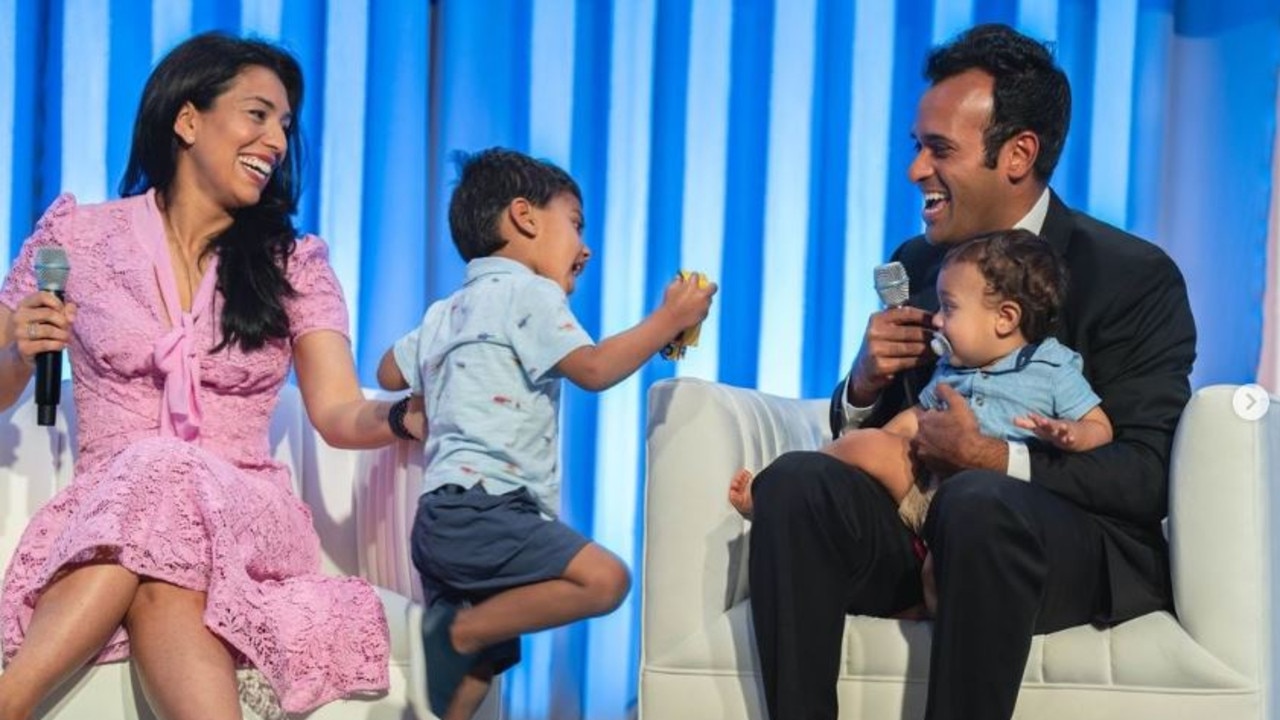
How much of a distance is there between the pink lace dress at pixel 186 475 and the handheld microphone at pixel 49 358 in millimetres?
116

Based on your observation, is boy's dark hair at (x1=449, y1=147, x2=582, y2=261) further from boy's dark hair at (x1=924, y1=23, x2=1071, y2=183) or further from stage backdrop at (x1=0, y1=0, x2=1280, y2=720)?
stage backdrop at (x1=0, y1=0, x2=1280, y2=720)

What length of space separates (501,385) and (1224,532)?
1.01 meters

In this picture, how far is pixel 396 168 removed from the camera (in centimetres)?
347

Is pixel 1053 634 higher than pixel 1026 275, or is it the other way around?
pixel 1026 275

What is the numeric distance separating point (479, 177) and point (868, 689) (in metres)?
0.97

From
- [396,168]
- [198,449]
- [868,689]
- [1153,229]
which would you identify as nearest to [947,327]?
[868,689]

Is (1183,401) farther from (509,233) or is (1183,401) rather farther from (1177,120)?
(1177,120)

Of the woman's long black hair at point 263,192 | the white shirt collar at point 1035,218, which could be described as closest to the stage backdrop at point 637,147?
the woman's long black hair at point 263,192

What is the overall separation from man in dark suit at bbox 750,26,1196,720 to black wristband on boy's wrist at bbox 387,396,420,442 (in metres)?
0.62

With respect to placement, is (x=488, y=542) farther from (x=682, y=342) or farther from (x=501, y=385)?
(x=682, y=342)

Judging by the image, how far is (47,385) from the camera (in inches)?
94.4

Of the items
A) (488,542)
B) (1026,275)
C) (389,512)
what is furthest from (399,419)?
(1026,275)

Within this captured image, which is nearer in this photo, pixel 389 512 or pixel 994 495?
pixel 994 495

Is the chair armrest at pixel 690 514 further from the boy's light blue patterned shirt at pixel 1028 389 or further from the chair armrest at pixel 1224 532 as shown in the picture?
the chair armrest at pixel 1224 532
